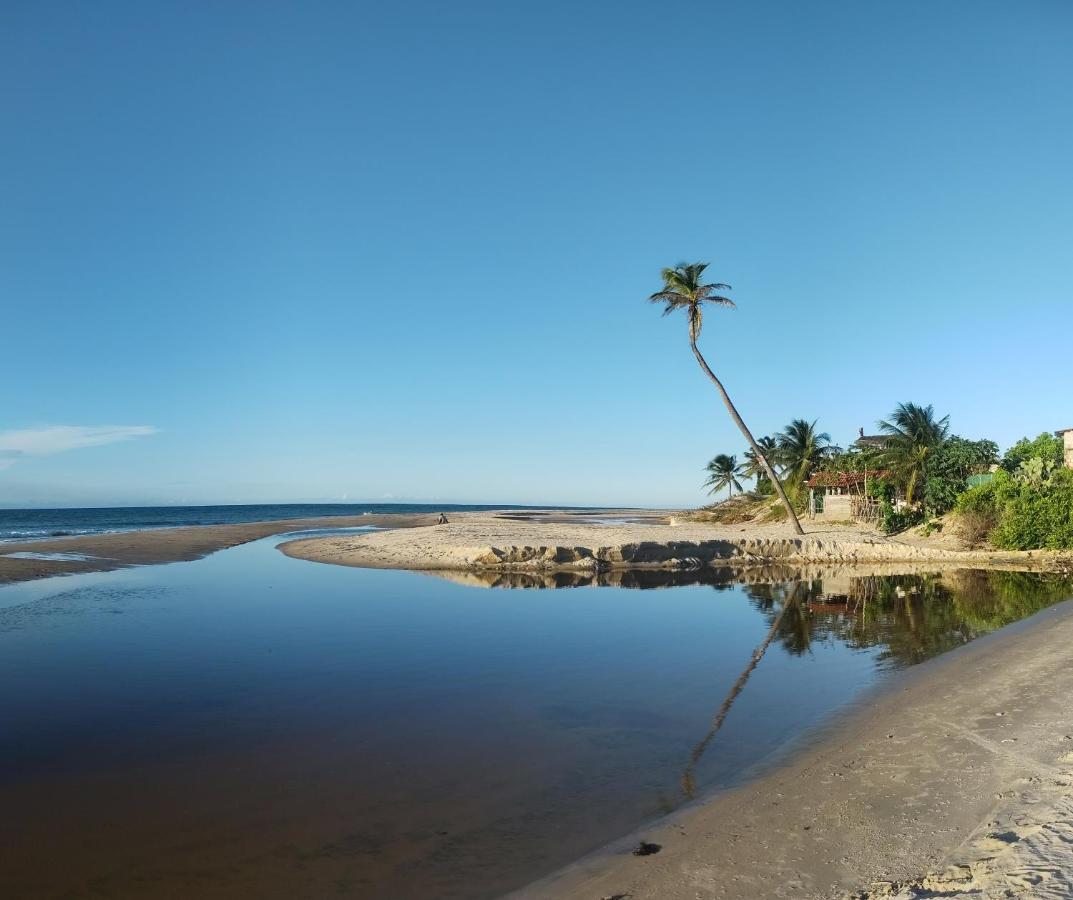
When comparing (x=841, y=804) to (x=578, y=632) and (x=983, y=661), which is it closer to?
(x=983, y=661)

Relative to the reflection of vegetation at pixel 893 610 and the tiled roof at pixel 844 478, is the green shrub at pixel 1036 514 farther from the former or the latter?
the tiled roof at pixel 844 478

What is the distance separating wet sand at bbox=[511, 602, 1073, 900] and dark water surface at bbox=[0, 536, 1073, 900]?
573 millimetres

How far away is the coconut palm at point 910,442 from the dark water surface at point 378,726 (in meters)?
25.5

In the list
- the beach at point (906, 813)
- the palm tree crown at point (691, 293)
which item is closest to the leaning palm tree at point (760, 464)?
the palm tree crown at point (691, 293)

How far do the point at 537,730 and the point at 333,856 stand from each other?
3871 mm

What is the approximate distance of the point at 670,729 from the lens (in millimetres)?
9633

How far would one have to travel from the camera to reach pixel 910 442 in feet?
149

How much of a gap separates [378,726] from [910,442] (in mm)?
44174

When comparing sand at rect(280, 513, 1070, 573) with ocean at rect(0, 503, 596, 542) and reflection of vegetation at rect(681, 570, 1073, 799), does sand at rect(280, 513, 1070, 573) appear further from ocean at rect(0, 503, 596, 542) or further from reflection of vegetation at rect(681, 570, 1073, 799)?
ocean at rect(0, 503, 596, 542)

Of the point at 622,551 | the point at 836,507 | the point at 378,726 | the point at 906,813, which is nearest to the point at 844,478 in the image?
the point at 836,507

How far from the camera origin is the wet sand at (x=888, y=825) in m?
5.16

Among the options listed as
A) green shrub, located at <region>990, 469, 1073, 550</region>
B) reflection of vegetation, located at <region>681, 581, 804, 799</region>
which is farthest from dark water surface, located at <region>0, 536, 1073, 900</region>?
green shrub, located at <region>990, 469, 1073, 550</region>

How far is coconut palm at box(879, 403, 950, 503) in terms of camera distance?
44.9 metres

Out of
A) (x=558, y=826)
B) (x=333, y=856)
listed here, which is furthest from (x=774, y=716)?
(x=333, y=856)
